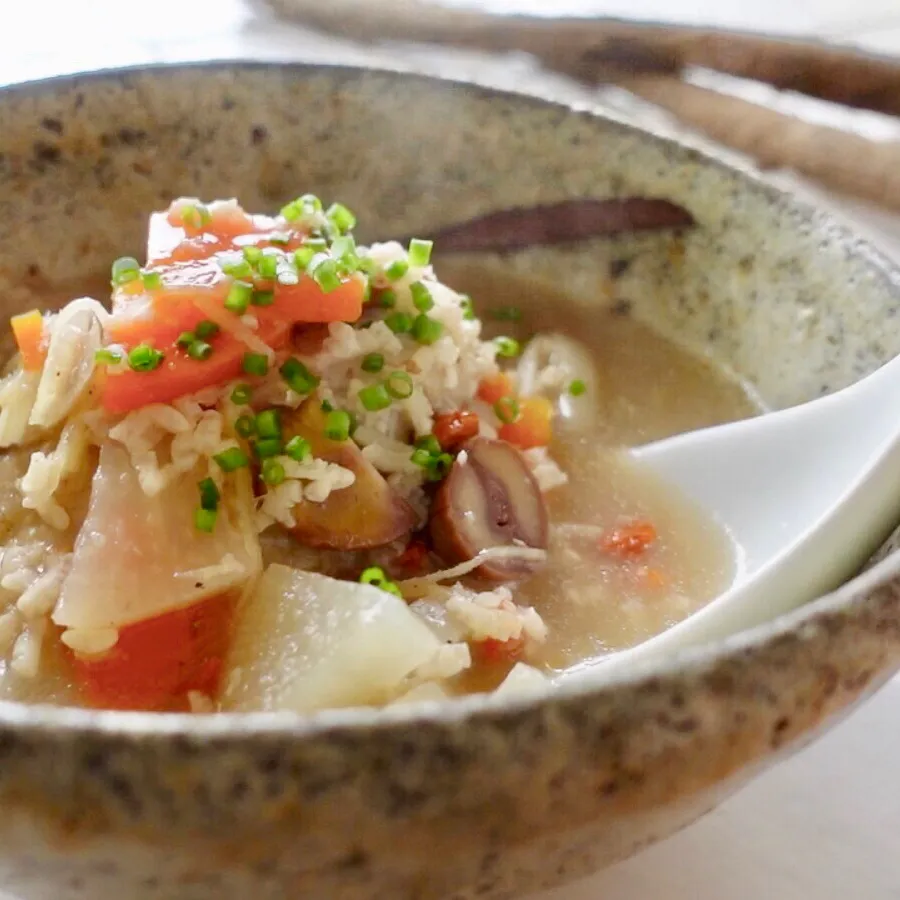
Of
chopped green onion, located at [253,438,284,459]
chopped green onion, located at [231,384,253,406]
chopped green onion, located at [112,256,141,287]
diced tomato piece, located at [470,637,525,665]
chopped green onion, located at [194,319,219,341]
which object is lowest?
diced tomato piece, located at [470,637,525,665]

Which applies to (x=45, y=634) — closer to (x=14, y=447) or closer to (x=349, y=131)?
(x=14, y=447)

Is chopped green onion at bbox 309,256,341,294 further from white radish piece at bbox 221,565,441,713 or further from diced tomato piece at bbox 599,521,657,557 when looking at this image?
diced tomato piece at bbox 599,521,657,557

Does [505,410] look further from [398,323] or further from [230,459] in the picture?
[230,459]

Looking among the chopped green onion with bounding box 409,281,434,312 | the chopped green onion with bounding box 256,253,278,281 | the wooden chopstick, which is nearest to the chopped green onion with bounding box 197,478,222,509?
the chopped green onion with bounding box 256,253,278,281

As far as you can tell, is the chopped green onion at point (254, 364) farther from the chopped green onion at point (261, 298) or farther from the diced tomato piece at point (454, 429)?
the diced tomato piece at point (454, 429)

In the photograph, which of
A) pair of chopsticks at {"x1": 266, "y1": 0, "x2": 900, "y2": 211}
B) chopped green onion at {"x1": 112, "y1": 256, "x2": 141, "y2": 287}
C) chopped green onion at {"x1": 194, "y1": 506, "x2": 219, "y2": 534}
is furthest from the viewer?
pair of chopsticks at {"x1": 266, "y1": 0, "x2": 900, "y2": 211}

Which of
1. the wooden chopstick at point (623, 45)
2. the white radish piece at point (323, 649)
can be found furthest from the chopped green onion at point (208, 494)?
the wooden chopstick at point (623, 45)

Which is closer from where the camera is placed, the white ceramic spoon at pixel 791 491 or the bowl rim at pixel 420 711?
the bowl rim at pixel 420 711
